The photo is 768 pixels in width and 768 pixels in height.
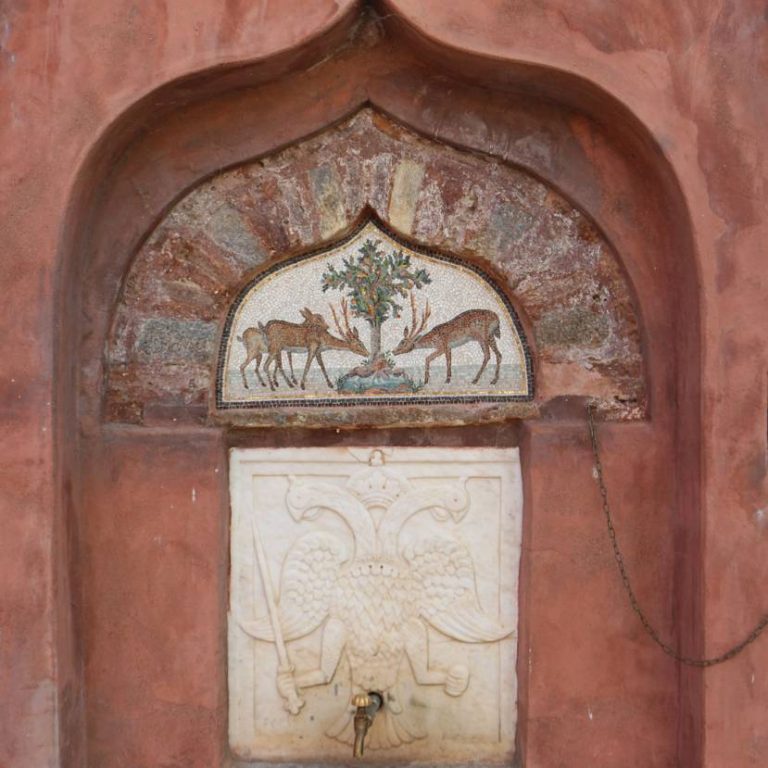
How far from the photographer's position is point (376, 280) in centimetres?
343

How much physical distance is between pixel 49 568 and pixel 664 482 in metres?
2.25

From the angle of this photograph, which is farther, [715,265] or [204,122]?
[204,122]

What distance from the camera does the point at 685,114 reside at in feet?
9.65

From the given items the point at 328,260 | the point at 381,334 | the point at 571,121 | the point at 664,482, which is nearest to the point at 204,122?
the point at 328,260

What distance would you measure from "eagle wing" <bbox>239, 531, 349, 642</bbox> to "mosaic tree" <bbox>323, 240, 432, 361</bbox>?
2.67 feet

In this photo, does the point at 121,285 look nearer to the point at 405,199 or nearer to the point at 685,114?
the point at 405,199

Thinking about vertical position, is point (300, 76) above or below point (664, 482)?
above

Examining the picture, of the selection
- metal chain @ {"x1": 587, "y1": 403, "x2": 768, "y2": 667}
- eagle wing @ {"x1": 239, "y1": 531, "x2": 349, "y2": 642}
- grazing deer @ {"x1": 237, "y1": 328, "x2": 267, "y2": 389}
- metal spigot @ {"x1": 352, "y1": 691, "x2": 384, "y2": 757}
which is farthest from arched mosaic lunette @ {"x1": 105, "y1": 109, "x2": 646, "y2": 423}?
metal spigot @ {"x1": 352, "y1": 691, "x2": 384, "y2": 757}

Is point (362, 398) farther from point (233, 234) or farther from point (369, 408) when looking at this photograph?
point (233, 234)

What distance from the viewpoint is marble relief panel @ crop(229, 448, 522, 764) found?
3471 mm

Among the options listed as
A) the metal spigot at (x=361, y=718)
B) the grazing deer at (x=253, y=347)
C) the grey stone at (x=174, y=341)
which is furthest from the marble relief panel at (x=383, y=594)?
the grey stone at (x=174, y=341)

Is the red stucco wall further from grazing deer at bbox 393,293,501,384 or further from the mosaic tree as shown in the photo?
the mosaic tree

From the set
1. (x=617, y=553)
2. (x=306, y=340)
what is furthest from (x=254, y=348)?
(x=617, y=553)

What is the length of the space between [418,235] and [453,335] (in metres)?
0.42
